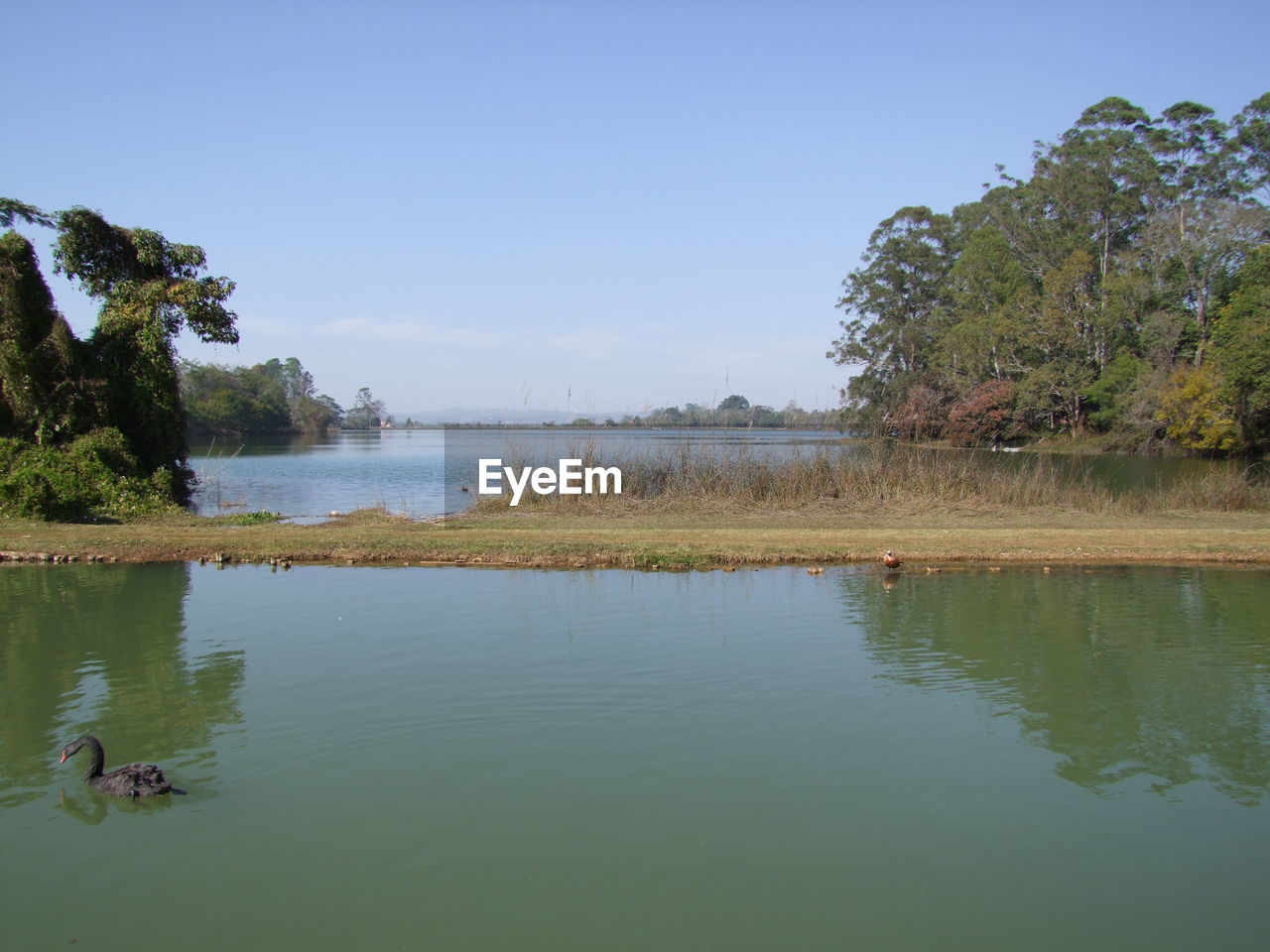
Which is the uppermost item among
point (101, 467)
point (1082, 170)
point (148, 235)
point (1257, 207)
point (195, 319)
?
point (1082, 170)

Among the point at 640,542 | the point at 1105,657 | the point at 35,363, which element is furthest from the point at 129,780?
the point at 35,363

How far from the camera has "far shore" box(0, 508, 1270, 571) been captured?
1575 centimetres

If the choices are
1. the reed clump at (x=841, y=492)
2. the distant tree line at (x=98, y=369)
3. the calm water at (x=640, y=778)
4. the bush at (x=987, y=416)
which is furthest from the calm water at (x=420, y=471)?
the calm water at (x=640, y=778)

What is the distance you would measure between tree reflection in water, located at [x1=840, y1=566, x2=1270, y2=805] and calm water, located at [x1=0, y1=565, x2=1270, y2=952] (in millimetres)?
54

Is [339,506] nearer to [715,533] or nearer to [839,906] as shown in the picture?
[715,533]

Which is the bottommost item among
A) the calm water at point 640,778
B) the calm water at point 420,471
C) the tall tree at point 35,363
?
the calm water at point 640,778

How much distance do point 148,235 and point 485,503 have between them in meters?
10.5

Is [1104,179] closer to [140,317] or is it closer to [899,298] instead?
[899,298]

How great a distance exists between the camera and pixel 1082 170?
56.6 m

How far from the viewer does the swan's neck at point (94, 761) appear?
261 inches

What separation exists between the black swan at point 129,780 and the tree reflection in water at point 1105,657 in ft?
22.0

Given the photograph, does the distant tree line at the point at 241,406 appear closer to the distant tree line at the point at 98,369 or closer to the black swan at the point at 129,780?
the distant tree line at the point at 98,369

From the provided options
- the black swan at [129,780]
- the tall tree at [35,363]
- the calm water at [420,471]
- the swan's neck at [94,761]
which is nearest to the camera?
the black swan at [129,780]

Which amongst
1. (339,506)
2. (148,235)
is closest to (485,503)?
(339,506)
